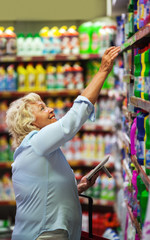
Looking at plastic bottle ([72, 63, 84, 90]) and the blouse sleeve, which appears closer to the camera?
the blouse sleeve

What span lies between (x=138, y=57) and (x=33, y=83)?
10.2 feet

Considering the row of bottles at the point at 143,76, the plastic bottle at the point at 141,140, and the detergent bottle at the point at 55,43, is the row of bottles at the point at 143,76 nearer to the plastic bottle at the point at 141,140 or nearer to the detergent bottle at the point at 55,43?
the plastic bottle at the point at 141,140

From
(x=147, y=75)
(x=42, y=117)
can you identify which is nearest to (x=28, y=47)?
(x=42, y=117)

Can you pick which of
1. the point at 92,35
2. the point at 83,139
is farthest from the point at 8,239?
the point at 92,35

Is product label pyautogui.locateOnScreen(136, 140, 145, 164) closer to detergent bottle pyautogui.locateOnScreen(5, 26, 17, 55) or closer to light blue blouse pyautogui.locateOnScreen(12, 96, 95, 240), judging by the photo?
light blue blouse pyautogui.locateOnScreen(12, 96, 95, 240)

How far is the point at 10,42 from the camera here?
5492 mm

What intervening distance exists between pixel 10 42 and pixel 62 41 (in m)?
0.66

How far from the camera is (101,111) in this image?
5.51 meters

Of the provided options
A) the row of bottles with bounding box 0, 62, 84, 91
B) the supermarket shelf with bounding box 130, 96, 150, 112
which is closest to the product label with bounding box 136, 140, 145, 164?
the supermarket shelf with bounding box 130, 96, 150, 112

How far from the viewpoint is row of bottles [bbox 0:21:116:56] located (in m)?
5.37

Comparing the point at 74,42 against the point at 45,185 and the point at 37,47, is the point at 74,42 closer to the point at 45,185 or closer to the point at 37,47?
the point at 37,47

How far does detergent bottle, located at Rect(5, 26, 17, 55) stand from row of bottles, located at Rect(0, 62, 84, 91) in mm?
196

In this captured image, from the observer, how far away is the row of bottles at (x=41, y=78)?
551cm

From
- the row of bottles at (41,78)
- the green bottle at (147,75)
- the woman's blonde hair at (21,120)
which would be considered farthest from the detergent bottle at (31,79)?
the green bottle at (147,75)
